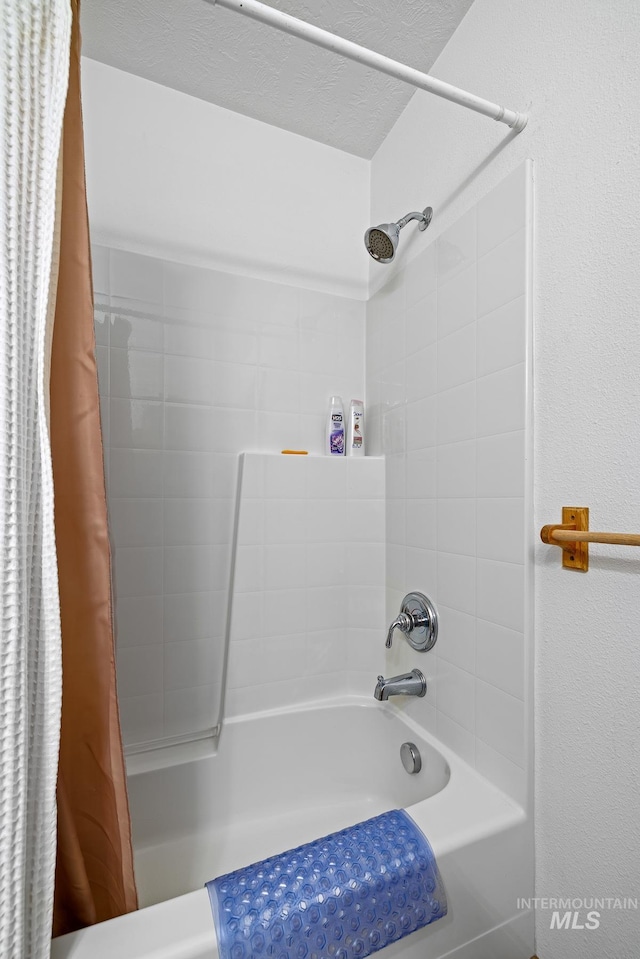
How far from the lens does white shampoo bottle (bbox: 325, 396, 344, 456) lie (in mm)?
1637

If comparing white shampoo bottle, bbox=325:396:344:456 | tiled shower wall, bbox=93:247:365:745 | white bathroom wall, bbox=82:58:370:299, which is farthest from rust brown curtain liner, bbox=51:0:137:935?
white shampoo bottle, bbox=325:396:344:456

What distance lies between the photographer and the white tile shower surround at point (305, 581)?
58.4 inches

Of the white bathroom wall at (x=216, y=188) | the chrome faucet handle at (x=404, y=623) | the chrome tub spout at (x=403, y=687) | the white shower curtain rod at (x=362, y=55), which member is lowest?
the chrome tub spout at (x=403, y=687)

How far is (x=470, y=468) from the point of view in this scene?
118cm

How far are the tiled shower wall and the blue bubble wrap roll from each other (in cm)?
72

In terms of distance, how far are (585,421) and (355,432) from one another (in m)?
0.88

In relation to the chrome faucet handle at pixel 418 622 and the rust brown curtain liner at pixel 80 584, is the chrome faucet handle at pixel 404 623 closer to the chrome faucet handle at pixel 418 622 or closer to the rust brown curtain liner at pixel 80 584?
the chrome faucet handle at pixel 418 622

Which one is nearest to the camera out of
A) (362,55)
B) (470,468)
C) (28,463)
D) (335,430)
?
(28,463)

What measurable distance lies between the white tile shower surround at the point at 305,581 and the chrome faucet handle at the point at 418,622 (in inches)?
9.0

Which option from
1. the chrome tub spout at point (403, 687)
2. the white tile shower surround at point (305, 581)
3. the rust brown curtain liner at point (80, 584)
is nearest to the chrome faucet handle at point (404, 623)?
the chrome tub spout at point (403, 687)

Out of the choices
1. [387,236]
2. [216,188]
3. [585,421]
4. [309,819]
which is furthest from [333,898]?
[216,188]

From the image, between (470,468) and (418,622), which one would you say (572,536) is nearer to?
(470,468)

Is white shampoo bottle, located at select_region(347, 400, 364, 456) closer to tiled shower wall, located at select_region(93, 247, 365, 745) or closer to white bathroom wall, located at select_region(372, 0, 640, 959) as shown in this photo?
tiled shower wall, located at select_region(93, 247, 365, 745)

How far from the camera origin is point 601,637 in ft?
2.75
